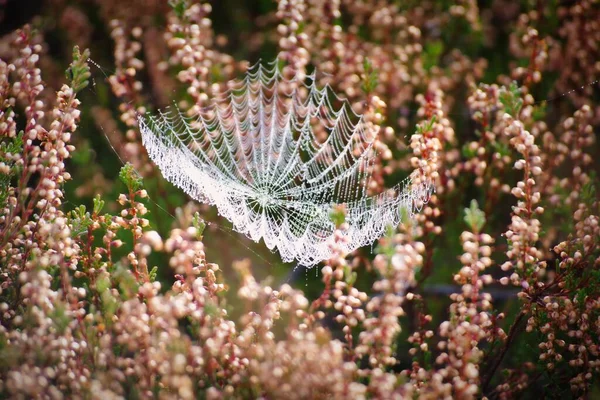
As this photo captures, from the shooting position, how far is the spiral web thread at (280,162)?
277 centimetres

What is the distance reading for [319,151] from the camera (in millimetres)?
3057

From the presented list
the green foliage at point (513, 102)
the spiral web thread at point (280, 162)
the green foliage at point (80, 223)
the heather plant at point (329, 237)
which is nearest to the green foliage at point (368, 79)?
the heather plant at point (329, 237)

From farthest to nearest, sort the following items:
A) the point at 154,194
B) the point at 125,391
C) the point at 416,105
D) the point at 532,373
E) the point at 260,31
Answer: the point at 260,31 < the point at 416,105 < the point at 154,194 < the point at 532,373 < the point at 125,391

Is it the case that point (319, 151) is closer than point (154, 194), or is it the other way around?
point (319, 151)

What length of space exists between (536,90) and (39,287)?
307cm

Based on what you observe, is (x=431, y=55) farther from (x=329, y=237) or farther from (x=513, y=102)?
(x=329, y=237)

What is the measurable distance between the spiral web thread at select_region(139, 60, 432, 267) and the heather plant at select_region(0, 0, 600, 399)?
0.11 meters

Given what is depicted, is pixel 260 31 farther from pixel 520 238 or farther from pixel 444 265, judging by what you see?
pixel 520 238

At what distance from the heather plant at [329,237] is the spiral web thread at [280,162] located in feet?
0.37

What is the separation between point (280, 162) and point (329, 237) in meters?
1.21

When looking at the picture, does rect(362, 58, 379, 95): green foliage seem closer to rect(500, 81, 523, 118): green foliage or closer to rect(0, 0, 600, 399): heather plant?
rect(0, 0, 600, 399): heather plant

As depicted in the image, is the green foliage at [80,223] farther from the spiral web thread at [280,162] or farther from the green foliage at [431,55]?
the green foliage at [431,55]

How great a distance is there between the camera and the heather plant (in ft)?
5.19

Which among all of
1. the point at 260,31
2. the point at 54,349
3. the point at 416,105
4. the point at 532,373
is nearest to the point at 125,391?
the point at 54,349
